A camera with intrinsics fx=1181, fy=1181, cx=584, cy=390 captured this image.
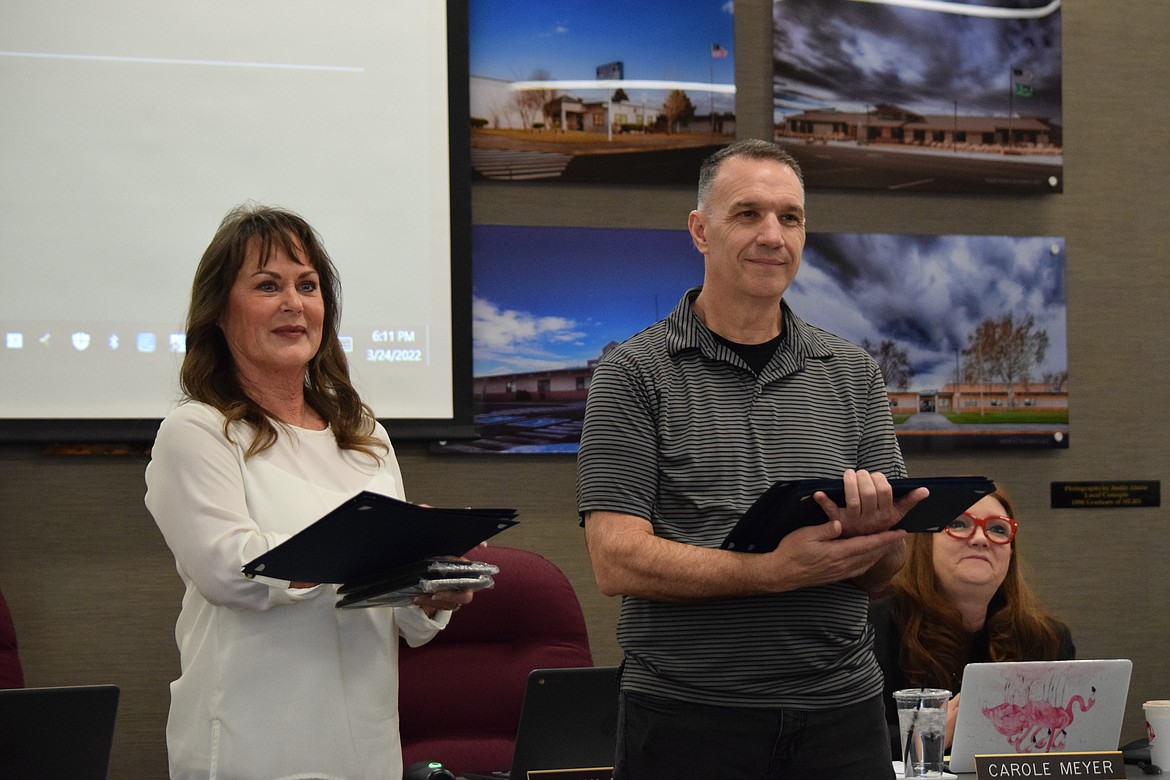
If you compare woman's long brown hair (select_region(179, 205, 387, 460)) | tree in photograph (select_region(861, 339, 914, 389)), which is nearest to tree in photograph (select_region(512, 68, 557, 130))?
tree in photograph (select_region(861, 339, 914, 389))

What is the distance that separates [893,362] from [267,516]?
78.9 inches

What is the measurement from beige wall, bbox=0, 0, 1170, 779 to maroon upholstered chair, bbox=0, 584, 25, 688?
0.94m

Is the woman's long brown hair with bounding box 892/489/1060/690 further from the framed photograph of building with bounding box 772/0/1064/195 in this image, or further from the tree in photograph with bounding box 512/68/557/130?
the tree in photograph with bounding box 512/68/557/130

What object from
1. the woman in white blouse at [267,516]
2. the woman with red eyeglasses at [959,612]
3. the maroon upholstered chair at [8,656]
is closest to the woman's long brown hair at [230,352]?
the woman in white blouse at [267,516]

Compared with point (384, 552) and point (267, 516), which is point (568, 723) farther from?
point (267, 516)

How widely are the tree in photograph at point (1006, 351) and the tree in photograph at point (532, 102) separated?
1.34 metres

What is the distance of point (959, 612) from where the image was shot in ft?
8.39

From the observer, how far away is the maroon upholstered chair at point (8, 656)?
2.43 metres

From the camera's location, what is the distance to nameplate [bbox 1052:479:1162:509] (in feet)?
10.8

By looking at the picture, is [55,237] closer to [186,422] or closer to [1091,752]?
[186,422]

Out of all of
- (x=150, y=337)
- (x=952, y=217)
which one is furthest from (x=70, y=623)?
(x=952, y=217)

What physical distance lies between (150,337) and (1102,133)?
2.65 meters

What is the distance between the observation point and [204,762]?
162 cm

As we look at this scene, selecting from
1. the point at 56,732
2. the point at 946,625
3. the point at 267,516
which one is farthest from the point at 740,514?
the point at 946,625
